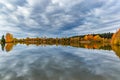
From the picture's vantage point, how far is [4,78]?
45.9ft

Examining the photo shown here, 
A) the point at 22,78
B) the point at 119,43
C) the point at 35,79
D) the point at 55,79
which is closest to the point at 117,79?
the point at 55,79

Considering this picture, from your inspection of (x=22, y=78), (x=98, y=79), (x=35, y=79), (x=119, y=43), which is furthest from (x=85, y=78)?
(x=119, y=43)

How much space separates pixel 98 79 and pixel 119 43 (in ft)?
298

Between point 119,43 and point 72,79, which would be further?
point 119,43

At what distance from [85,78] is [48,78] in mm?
3063

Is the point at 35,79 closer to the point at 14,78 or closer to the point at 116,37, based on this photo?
the point at 14,78

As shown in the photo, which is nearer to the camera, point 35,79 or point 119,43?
point 35,79

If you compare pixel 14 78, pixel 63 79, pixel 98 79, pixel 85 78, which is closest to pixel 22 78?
pixel 14 78

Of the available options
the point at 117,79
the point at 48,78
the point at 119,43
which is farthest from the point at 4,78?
the point at 119,43

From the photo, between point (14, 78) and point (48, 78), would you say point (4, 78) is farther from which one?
point (48, 78)

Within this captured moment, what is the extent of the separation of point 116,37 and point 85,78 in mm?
94443

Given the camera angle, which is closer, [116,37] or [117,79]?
[117,79]

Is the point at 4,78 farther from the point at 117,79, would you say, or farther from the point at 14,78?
the point at 117,79

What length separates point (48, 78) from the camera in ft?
46.8
